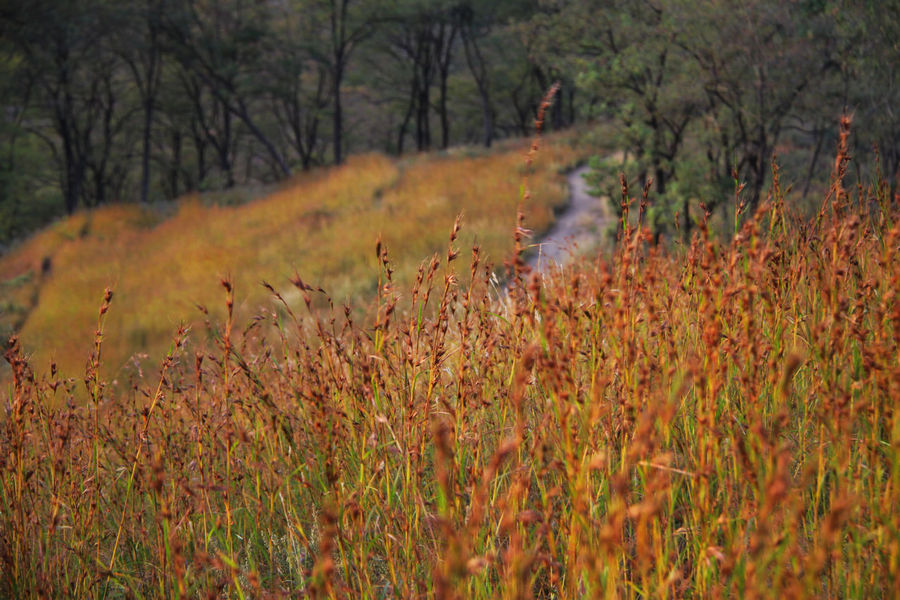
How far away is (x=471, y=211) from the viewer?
12438 mm

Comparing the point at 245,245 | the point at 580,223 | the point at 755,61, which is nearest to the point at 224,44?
the point at 245,245

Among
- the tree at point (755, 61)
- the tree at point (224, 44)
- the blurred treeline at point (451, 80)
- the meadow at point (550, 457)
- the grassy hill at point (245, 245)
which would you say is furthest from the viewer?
the tree at point (224, 44)

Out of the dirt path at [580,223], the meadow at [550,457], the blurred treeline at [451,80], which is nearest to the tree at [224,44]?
the blurred treeline at [451,80]

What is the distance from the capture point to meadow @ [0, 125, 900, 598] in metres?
1.26

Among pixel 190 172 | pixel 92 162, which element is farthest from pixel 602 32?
pixel 190 172

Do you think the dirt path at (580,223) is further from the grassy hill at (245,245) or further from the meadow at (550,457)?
the meadow at (550,457)

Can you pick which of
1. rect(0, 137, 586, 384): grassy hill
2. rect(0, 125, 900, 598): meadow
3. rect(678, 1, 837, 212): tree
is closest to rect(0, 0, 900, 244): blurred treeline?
rect(678, 1, 837, 212): tree

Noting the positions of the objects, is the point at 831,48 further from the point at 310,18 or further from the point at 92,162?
the point at 92,162

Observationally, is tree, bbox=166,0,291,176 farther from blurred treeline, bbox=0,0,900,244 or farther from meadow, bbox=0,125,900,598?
meadow, bbox=0,125,900,598

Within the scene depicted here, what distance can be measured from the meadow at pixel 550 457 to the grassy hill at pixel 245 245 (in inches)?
159

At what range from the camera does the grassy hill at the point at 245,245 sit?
8789 mm

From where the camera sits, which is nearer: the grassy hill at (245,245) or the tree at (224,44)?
the grassy hill at (245,245)

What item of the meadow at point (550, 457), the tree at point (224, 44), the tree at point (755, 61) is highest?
the tree at point (224, 44)

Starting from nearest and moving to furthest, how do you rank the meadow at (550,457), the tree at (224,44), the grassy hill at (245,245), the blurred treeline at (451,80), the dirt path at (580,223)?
the meadow at (550,457), the blurred treeline at (451,80), the grassy hill at (245,245), the dirt path at (580,223), the tree at (224,44)
